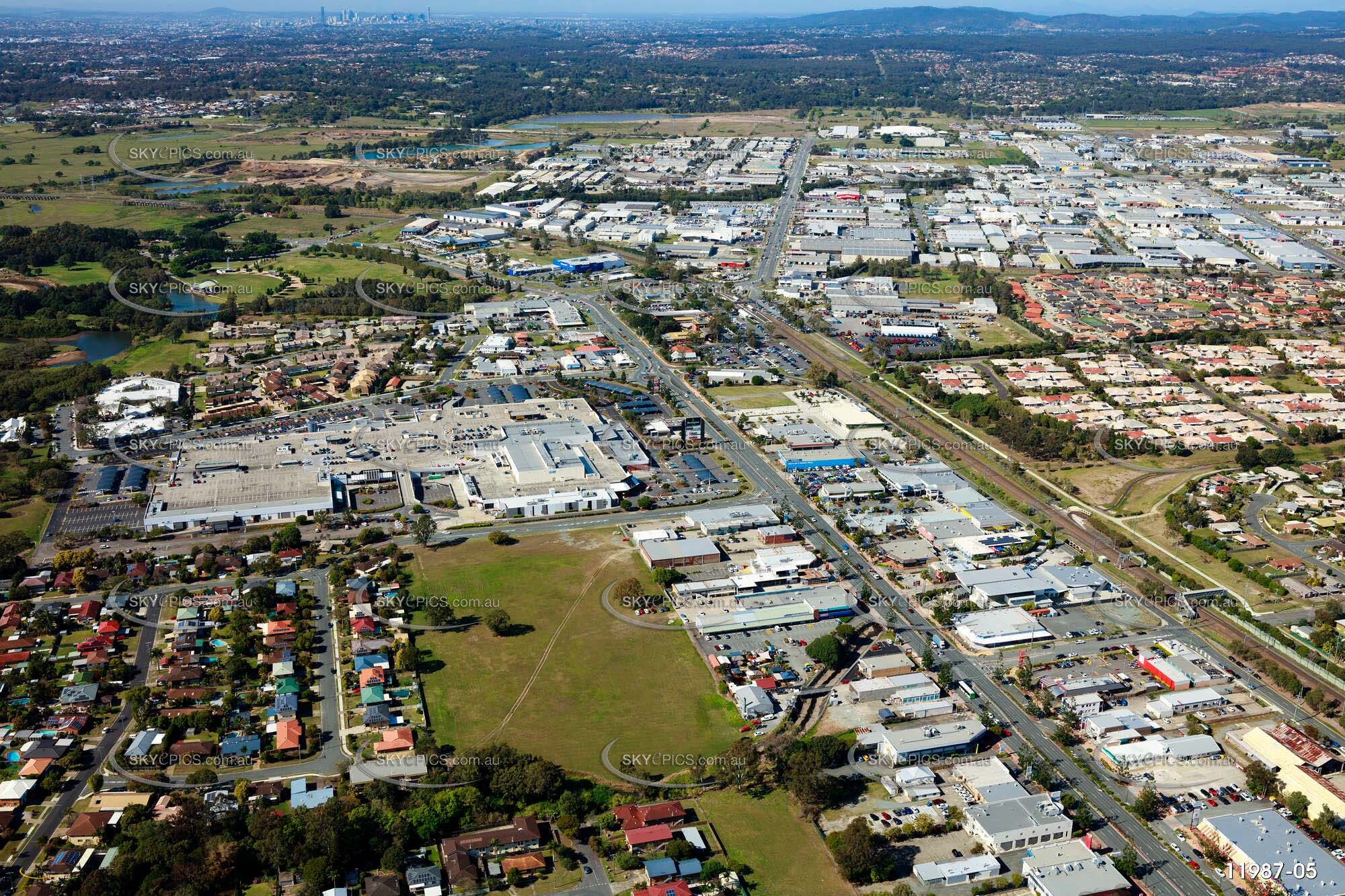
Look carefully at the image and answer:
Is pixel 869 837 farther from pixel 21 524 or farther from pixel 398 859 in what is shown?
pixel 21 524

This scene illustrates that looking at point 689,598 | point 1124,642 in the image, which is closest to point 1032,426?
point 1124,642

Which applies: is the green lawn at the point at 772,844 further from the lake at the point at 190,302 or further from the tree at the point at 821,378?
the lake at the point at 190,302

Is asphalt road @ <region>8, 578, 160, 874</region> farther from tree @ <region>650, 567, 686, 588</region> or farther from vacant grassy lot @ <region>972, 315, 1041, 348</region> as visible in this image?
vacant grassy lot @ <region>972, 315, 1041, 348</region>

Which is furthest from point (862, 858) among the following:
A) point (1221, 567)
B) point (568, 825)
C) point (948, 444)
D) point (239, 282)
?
point (239, 282)

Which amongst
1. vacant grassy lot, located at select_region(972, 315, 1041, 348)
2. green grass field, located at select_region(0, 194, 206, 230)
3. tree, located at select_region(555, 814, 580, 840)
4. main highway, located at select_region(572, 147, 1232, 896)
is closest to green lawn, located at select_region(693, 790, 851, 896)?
tree, located at select_region(555, 814, 580, 840)

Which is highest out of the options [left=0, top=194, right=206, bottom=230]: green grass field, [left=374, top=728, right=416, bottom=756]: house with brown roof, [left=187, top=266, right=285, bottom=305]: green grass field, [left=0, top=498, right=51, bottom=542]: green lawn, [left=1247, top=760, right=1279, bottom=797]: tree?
[left=0, top=194, right=206, bottom=230]: green grass field

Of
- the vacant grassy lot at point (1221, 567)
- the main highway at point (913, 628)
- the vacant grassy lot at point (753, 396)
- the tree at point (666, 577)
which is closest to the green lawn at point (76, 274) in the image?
the main highway at point (913, 628)

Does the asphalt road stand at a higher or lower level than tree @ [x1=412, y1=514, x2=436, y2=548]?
lower
